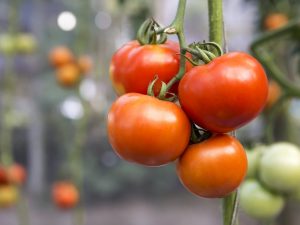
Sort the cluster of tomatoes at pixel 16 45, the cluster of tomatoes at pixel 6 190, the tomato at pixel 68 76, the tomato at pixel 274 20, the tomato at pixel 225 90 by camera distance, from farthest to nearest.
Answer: the tomato at pixel 68 76 < the cluster of tomatoes at pixel 16 45 < the cluster of tomatoes at pixel 6 190 < the tomato at pixel 274 20 < the tomato at pixel 225 90

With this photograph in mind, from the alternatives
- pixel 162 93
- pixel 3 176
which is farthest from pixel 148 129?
pixel 3 176

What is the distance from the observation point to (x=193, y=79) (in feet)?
1.28

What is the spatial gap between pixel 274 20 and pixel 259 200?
0.50m

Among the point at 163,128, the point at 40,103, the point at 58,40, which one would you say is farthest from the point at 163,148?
the point at 40,103

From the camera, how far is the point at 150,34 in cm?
45

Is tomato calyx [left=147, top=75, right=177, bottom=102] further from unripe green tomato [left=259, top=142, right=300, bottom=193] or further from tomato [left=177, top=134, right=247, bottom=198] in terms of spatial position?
unripe green tomato [left=259, top=142, right=300, bottom=193]

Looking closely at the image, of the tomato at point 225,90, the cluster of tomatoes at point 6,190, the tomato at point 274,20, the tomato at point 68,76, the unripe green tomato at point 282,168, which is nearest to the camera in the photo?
the tomato at point 225,90

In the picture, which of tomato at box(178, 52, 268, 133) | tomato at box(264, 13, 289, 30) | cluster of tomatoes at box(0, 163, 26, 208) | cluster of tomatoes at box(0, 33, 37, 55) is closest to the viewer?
tomato at box(178, 52, 268, 133)

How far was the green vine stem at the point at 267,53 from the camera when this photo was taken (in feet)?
2.48

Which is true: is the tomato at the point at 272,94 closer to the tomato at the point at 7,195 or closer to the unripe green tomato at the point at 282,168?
the unripe green tomato at the point at 282,168

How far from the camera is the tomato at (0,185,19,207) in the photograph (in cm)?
132

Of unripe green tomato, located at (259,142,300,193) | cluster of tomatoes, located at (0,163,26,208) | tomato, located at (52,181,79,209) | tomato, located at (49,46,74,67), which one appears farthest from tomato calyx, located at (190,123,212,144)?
tomato, located at (49,46,74,67)

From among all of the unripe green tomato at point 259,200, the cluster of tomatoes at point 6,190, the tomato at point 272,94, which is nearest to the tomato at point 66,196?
the cluster of tomatoes at point 6,190

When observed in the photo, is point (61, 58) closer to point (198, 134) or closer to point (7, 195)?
point (7, 195)
